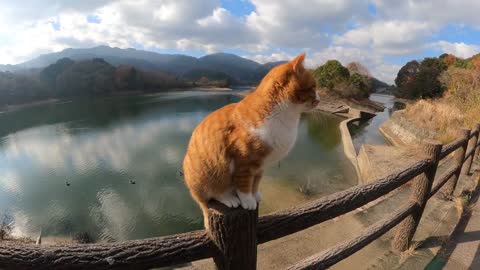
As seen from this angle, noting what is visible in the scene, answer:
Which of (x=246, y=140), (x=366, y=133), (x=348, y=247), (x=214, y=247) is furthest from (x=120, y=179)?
(x=366, y=133)

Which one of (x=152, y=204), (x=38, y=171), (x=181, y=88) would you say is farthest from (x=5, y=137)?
(x=181, y=88)

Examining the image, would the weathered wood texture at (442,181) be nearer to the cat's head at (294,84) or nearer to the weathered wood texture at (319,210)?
the weathered wood texture at (319,210)

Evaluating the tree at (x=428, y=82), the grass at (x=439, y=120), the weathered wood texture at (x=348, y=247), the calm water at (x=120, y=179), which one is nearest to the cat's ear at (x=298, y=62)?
the weathered wood texture at (x=348, y=247)

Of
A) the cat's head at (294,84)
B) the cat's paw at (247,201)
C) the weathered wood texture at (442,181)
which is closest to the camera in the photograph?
the cat's paw at (247,201)

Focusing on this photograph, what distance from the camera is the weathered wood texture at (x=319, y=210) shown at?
4.16 feet

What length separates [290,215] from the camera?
4.35 feet

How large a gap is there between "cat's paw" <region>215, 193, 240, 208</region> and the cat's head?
1.87ft

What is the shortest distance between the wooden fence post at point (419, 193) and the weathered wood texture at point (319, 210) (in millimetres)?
637

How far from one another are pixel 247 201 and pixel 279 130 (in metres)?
0.40

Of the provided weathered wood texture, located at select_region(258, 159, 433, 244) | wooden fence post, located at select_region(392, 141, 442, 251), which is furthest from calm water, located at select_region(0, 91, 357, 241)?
weathered wood texture, located at select_region(258, 159, 433, 244)

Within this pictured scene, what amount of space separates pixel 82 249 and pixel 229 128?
820mm

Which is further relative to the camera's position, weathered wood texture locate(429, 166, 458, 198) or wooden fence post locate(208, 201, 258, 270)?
weathered wood texture locate(429, 166, 458, 198)

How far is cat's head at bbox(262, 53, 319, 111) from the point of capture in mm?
1480

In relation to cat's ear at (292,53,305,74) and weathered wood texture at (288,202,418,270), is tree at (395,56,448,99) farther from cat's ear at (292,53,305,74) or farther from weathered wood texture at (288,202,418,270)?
cat's ear at (292,53,305,74)
